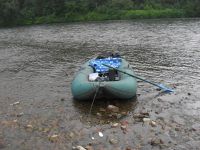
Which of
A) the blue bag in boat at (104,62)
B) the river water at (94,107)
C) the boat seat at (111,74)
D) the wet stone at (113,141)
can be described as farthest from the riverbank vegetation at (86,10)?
the wet stone at (113,141)

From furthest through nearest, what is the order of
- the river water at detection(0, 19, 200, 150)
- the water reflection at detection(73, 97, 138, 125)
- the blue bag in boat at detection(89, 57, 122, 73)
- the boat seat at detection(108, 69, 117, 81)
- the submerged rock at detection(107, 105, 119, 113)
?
the blue bag in boat at detection(89, 57, 122, 73)
the boat seat at detection(108, 69, 117, 81)
the submerged rock at detection(107, 105, 119, 113)
the water reflection at detection(73, 97, 138, 125)
the river water at detection(0, 19, 200, 150)

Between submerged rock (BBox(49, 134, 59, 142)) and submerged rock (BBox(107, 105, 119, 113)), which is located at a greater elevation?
submerged rock (BBox(107, 105, 119, 113))

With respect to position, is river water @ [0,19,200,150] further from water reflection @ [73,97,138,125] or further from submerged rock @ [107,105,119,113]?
submerged rock @ [107,105,119,113]

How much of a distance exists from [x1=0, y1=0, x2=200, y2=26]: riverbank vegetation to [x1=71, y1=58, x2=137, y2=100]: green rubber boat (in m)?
53.8

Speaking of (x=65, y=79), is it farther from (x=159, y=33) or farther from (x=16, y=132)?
(x=159, y=33)

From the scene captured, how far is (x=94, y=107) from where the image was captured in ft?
62.1

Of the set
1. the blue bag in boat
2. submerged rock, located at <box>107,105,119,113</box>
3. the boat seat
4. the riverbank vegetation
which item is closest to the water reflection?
submerged rock, located at <box>107,105,119,113</box>

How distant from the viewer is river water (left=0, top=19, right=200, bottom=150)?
1515 cm

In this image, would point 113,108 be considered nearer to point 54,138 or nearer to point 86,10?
point 54,138

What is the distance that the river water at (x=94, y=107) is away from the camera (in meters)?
15.1

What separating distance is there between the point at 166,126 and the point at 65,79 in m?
11.1

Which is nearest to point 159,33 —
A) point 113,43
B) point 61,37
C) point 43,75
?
point 113,43

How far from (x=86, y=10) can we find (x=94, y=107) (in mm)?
64003

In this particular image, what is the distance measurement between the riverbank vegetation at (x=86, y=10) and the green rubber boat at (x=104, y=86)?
53806mm
